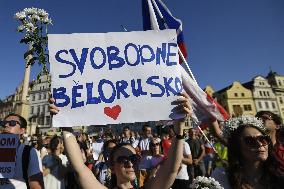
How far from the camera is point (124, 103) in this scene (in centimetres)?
291

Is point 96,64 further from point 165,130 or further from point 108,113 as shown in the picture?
point 165,130

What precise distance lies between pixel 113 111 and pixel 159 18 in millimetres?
2573

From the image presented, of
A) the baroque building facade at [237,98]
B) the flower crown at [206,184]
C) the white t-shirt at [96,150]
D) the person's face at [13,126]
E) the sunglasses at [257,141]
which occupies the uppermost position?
the baroque building facade at [237,98]

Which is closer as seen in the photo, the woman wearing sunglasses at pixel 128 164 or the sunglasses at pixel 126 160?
the woman wearing sunglasses at pixel 128 164

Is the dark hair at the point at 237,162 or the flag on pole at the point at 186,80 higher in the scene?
the flag on pole at the point at 186,80

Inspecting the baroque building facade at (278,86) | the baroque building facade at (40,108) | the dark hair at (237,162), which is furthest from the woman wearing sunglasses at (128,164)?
the baroque building facade at (40,108)

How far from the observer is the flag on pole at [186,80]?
A: 414cm

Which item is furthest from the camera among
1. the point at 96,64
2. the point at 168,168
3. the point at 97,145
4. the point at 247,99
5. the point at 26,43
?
the point at 247,99

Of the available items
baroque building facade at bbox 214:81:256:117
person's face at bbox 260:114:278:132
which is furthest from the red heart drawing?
baroque building facade at bbox 214:81:256:117

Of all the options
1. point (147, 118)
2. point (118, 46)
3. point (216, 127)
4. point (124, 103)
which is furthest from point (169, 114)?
point (216, 127)

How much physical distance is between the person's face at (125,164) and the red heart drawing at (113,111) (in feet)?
1.38

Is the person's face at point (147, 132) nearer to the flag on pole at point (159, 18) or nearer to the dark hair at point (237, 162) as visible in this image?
the flag on pole at point (159, 18)

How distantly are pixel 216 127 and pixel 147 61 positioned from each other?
1.72 metres

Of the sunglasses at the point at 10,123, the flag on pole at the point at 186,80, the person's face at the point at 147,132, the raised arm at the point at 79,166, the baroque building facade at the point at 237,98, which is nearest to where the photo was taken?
the raised arm at the point at 79,166
